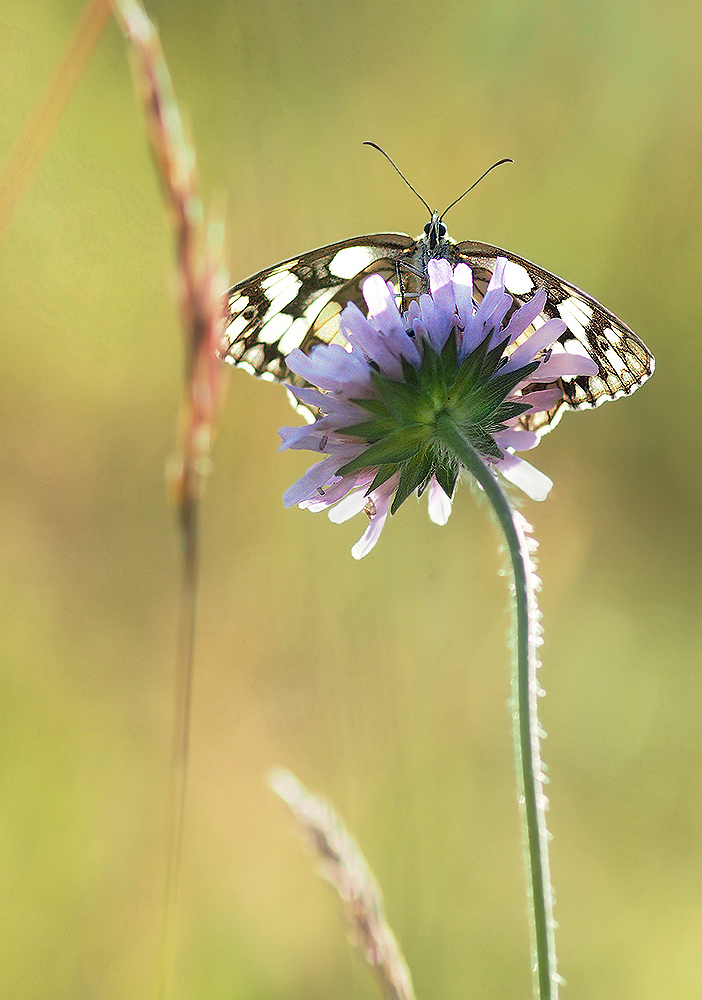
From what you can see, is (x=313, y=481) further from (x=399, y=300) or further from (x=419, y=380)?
(x=399, y=300)

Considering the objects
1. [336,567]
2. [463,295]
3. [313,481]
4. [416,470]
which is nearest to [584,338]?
[463,295]

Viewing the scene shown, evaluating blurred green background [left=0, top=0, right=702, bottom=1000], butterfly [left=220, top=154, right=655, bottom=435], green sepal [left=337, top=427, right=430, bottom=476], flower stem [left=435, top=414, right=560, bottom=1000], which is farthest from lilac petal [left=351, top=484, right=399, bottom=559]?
blurred green background [left=0, top=0, right=702, bottom=1000]

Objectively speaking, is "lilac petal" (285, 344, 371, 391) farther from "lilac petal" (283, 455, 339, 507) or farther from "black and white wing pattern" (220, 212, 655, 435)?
"black and white wing pattern" (220, 212, 655, 435)

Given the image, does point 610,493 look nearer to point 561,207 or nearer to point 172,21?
point 561,207

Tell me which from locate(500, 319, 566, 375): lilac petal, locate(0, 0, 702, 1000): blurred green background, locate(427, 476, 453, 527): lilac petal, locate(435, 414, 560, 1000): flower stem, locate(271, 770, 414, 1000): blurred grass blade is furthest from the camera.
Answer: locate(0, 0, 702, 1000): blurred green background

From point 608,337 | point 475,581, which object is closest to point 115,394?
point 475,581

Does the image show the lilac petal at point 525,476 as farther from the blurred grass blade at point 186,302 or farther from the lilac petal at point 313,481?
the blurred grass blade at point 186,302
